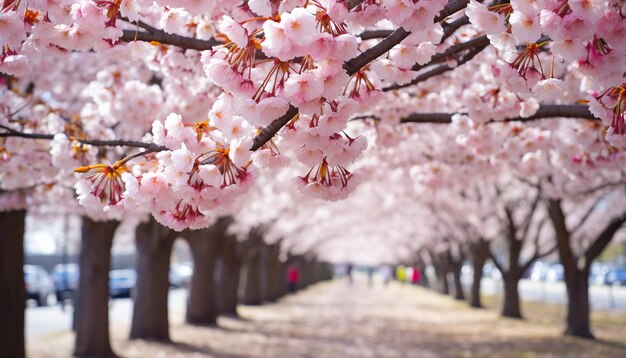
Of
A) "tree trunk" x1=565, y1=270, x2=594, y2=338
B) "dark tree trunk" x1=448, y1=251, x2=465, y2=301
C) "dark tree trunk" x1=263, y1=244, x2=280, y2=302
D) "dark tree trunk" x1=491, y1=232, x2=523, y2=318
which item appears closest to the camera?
"tree trunk" x1=565, y1=270, x2=594, y2=338

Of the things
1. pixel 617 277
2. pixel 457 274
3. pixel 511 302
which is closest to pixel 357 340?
pixel 511 302

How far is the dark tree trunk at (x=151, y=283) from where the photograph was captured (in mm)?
13250

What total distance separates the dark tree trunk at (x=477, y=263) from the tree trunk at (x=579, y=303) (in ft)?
25.8

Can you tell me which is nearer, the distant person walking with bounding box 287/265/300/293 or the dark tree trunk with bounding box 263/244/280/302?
the dark tree trunk with bounding box 263/244/280/302

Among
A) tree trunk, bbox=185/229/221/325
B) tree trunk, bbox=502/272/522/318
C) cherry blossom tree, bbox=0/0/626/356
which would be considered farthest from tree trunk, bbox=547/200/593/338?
cherry blossom tree, bbox=0/0/626/356

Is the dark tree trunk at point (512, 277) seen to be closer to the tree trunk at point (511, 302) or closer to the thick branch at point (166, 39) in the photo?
the tree trunk at point (511, 302)

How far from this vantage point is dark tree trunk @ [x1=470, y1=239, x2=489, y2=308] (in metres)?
23.0

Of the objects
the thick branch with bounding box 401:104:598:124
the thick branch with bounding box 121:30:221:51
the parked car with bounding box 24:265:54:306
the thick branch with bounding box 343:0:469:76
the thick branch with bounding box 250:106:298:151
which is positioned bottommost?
the parked car with bounding box 24:265:54:306

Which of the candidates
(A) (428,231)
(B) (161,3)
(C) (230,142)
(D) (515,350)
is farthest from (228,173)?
(A) (428,231)

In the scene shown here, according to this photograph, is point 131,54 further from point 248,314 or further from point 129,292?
point 129,292

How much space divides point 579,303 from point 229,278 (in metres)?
10.9

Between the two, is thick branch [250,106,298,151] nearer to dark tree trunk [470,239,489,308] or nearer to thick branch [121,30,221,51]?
thick branch [121,30,221,51]

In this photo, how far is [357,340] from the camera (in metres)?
14.4

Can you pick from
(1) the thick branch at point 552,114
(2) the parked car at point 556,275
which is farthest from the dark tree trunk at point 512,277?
(2) the parked car at point 556,275
